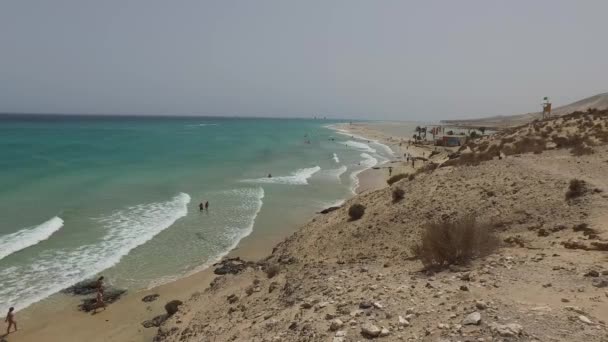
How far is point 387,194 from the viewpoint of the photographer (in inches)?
848

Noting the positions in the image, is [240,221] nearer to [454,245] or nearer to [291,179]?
[291,179]

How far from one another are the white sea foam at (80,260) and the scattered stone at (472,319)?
15.7 metres

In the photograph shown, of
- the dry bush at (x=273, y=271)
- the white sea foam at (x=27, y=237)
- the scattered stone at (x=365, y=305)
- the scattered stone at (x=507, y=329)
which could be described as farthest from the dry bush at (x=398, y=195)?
the white sea foam at (x=27, y=237)

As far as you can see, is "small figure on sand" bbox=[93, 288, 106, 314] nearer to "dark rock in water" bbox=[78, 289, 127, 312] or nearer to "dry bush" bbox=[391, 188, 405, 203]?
"dark rock in water" bbox=[78, 289, 127, 312]

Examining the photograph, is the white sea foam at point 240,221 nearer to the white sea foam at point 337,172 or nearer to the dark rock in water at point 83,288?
the dark rock in water at point 83,288

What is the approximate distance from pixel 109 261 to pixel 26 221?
991 centimetres

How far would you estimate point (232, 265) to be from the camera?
18.6m

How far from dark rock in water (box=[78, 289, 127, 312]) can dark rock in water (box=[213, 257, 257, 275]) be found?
3950 mm

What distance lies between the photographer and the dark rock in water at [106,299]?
49.7ft

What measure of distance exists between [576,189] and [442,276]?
8.82 metres

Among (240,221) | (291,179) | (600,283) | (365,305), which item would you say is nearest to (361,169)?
(291,179)

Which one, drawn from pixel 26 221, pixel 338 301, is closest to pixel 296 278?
pixel 338 301

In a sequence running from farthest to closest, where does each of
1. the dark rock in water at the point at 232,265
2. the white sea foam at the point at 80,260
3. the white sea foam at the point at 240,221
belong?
the white sea foam at the point at 240,221, the dark rock in water at the point at 232,265, the white sea foam at the point at 80,260

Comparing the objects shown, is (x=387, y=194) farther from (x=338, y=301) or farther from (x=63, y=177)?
(x=63, y=177)
